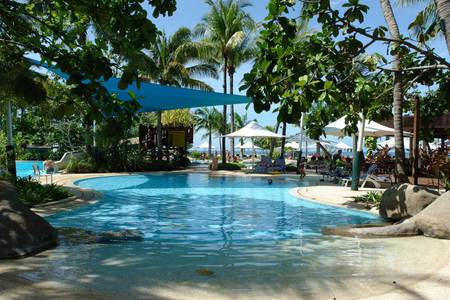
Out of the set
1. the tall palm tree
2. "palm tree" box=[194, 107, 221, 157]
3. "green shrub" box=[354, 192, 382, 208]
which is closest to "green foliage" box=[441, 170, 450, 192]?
"green shrub" box=[354, 192, 382, 208]

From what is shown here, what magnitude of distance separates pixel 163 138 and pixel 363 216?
60.4 feet

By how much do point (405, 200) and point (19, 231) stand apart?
6.98 m

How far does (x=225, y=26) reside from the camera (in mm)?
27109

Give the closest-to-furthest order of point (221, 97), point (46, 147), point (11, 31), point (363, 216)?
point (11, 31)
point (363, 216)
point (221, 97)
point (46, 147)

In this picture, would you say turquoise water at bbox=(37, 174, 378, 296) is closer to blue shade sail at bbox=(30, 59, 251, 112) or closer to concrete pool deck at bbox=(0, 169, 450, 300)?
concrete pool deck at bbox=(0, 169, 450, 300)

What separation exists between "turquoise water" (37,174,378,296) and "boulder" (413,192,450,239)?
117cm

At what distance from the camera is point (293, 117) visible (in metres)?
5.12

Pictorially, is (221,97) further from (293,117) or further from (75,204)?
(293,117)

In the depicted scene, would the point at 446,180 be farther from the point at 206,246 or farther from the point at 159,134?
the point at 159,134

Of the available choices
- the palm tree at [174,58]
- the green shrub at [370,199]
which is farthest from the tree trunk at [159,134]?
the green shrub at [370,199]

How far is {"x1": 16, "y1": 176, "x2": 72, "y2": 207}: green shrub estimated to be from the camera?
9633mm

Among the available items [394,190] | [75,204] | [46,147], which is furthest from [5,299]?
[46,147]

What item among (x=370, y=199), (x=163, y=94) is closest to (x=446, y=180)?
(x=370, y=199)

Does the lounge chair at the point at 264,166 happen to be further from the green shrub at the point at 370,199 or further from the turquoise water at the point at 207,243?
the green shrub at the point at 370,199
